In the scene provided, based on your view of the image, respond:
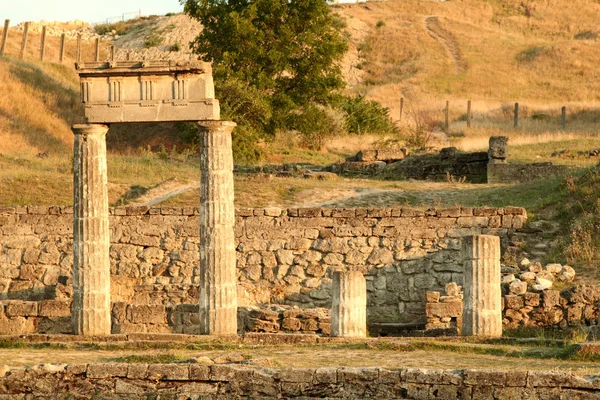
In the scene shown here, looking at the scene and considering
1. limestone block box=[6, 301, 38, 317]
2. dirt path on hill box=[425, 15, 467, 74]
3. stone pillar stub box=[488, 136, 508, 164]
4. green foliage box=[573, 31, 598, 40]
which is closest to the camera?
limestone block box=[6, 301, 38, 317]

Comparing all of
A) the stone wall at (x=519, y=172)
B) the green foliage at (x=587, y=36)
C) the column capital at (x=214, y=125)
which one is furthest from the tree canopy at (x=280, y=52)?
the green foliage at (x=587, y=36)

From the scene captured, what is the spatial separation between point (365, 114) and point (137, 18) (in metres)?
42.5

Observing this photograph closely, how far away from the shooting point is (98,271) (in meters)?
21.5

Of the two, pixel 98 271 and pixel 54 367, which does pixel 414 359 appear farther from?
pixel 98 271

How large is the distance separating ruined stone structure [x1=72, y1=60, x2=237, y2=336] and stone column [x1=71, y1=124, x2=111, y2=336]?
0.02m

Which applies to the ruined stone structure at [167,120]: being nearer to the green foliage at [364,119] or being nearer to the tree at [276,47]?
the tree at [276,47]

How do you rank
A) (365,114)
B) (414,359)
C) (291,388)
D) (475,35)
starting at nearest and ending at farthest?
(291,388) → (414,359) → (365,114) → (475,35)

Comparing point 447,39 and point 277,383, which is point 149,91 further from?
point 447,39

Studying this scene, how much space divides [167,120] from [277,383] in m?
6.43

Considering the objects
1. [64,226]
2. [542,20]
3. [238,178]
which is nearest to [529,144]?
[238,178]

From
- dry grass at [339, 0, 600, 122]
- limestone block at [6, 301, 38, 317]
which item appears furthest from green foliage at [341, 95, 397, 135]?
limestone block at [6, 301, 38, 317]

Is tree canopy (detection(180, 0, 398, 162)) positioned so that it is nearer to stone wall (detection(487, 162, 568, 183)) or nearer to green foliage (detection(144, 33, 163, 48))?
stone wall (detection(487, 162, 568, 183))

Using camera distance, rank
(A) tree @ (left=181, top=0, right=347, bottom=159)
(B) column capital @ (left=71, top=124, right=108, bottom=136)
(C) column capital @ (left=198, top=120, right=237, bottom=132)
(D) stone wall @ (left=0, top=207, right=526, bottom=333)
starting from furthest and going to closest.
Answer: (A) tree @ (left=181, top=0, right=347, bottom=159) < (D) stone wall @ (left=0, top=207, right=526, bottom=333) < (B) column capital @ (left=71, top=124, right=108, bottom=136) < (C) column capital @ (left=198, top=120, right=237, bottom=132)

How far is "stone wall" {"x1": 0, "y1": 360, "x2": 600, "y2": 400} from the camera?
1534cm
